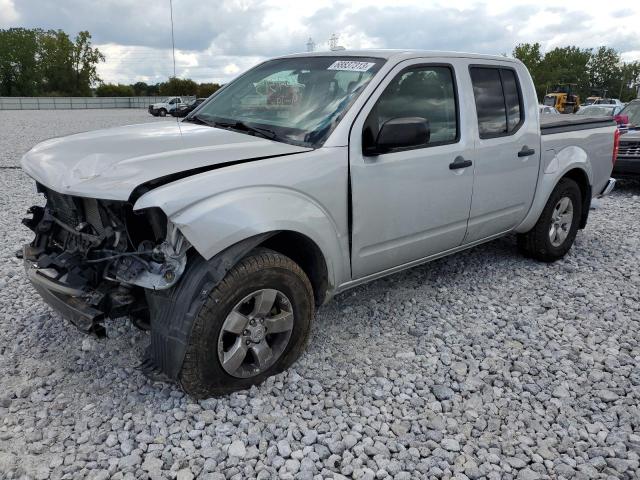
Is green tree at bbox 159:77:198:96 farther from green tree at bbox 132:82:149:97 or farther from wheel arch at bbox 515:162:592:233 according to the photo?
wheel arch at bbox 515:162:592:233

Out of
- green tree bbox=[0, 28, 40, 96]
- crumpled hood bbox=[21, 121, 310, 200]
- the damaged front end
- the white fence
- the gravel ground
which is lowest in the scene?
the gravel ground

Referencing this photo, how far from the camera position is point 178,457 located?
260 centimetres

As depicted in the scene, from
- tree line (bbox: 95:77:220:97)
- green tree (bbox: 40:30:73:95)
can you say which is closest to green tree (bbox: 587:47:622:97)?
tree line (bbox: 95:77:220:97)

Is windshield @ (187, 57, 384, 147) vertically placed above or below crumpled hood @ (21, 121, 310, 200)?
above

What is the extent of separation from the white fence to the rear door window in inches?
1842

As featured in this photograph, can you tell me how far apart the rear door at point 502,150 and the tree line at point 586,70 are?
9615 centimetres

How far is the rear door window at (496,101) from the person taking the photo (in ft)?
13.6

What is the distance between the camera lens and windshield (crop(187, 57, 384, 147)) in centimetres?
333

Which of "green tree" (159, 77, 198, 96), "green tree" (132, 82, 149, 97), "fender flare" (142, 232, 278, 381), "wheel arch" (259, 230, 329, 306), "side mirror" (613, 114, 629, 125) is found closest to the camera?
"fender flare" (142, 232, 278, 381)

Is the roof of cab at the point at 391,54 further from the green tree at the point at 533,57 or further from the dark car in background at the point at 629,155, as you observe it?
the green tree at the point at 533,57

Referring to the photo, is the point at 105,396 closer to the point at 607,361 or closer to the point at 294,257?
the point at 294,257

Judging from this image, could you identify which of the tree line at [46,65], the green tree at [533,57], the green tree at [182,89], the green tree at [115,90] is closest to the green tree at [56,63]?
the tree line at [46,65]

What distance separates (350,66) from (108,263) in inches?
77.8

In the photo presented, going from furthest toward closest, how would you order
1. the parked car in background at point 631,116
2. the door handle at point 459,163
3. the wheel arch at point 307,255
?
the parked car in background at point 631,116
the door handle at point 459,163
the wheel arch at point 307,255
